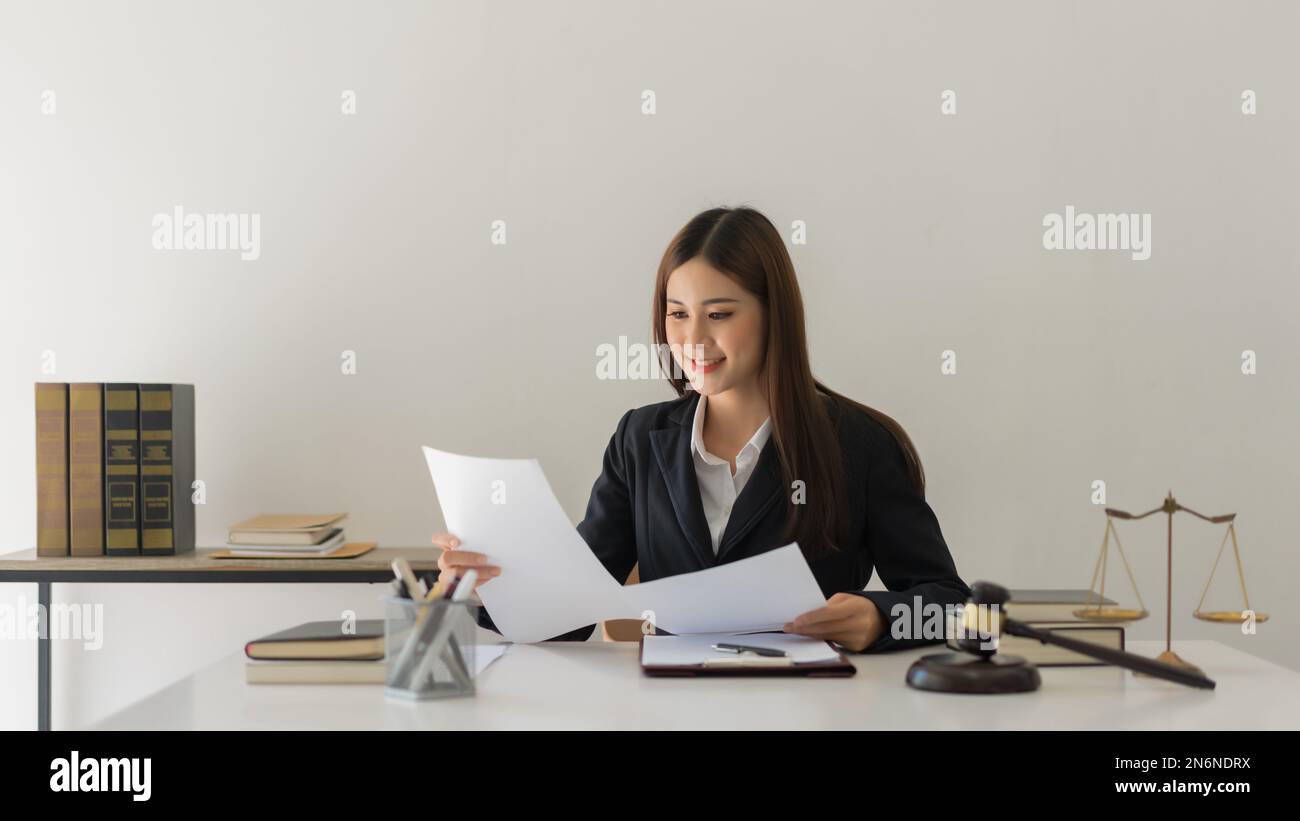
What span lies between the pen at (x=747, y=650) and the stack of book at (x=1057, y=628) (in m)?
0.28

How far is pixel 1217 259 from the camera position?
8.82ft

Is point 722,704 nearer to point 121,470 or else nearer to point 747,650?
point 747,650

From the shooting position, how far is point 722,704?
1264mm

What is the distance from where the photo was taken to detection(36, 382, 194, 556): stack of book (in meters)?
2.44

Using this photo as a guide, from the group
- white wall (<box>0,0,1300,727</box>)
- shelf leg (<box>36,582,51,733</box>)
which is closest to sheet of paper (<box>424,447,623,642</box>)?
white wall (<box>0,0,1300,727</box>)

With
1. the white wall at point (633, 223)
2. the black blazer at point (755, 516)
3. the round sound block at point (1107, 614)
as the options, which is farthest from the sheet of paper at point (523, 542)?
the white wall at point (633, 223)

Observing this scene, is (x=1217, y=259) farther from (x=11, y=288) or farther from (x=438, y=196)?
(x=11, y=288)

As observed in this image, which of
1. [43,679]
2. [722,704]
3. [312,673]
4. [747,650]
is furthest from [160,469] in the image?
[722,704]

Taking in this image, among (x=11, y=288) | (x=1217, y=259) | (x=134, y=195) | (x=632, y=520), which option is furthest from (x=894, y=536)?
(x=11, y=288)

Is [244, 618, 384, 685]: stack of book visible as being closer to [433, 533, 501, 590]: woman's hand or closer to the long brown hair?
[433, 533, 501, 590]: woman's hand

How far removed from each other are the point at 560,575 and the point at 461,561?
133 mm

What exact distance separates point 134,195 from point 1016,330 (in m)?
2.06

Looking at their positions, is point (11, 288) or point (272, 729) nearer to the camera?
point (272, 729)

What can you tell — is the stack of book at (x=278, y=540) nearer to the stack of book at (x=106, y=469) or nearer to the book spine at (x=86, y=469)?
the stack of book at (x=106, y=469)
